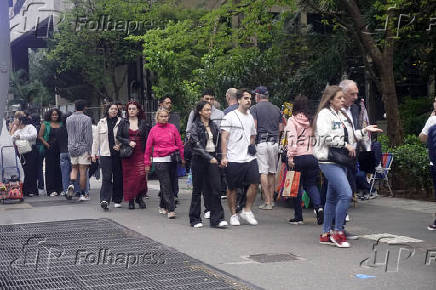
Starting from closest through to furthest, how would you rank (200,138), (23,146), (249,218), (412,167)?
(200,138) < (249,218) < (412,167) < (23,146)

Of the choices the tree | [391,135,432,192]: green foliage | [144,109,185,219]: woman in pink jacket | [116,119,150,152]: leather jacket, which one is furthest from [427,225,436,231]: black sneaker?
the tree

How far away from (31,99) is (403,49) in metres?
44.4

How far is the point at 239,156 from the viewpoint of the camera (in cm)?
982

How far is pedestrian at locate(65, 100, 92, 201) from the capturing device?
13.4 m

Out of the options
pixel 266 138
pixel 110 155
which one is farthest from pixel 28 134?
pixel 266 138

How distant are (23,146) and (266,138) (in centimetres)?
568

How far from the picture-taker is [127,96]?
3666 cm

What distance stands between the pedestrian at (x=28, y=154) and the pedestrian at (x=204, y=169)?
19.7 ft

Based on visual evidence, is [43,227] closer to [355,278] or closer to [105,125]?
[105,125]

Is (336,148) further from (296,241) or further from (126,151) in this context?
(126,151)

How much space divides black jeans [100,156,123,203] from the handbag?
292 centimetres

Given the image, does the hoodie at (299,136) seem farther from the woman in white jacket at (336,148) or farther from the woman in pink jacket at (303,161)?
the woman in white jacket at (336,148)

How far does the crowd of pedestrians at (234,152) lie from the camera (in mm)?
8031

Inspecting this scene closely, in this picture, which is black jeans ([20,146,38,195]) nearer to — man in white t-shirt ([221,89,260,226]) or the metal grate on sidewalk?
the metal grate on sidewalk
